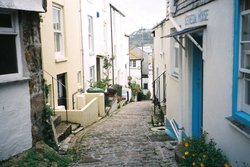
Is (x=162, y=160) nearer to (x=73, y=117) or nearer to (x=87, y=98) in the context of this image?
(x=73, y=117)

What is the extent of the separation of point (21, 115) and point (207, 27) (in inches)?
163

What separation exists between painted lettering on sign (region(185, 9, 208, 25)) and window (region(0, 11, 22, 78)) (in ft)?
12.4

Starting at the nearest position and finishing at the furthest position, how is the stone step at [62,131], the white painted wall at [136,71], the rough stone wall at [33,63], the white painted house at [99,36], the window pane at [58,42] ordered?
the rough stone wall at [33,63] < the stone step at [62,131] < the window pane at [58,42] < the white painted house at [99,36] < the white painted wall at [136,71]

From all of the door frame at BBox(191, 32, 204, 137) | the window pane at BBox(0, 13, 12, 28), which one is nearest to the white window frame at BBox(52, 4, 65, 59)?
Answer: the window pane at BBox(0, 13, 12, 28)

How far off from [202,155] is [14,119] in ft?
12.2

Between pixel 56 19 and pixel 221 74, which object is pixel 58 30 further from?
pixel 221 74

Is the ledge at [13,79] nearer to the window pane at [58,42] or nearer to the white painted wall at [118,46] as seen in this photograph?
the window pane at [58,42]

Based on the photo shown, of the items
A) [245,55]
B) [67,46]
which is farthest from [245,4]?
[67,46]

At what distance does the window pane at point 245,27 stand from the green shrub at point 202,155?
182cm

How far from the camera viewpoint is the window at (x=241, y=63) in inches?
159

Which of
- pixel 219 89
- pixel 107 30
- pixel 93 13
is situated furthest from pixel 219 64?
pixel 107 30

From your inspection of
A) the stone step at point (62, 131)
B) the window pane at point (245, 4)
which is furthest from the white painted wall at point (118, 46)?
the window pane at point (245, 4)

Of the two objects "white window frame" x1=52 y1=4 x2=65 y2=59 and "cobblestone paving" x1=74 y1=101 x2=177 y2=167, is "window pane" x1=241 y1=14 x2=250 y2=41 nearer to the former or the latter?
"cobblestone paving" x1=74 y1=101 x2=177 y2=167

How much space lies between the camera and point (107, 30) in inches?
942
